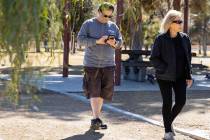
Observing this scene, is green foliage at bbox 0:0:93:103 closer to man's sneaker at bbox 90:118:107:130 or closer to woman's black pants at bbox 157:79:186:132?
woman's black pants at bbox 157:79:186:132

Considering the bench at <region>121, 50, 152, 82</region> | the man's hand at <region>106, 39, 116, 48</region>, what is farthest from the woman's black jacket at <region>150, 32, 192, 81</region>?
the bench at <region>121, 50, 152, 82</region>

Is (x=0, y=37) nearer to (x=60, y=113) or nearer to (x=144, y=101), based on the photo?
(x=60, y=113)

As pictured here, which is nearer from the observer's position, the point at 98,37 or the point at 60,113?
the point at 98,37

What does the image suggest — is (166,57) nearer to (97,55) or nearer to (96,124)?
(97,55)

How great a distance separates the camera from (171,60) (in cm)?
762

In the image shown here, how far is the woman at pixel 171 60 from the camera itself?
25.1 feet

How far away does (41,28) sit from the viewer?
8.99 ft

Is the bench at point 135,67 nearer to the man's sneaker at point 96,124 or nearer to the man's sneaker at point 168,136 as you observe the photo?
the man's sneaker at point 96,124

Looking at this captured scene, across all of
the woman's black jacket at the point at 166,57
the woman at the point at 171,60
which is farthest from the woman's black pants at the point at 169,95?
the woman's black jacket at the point at 166,57

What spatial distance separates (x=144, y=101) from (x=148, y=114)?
2.31 metres

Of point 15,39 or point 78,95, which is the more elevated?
point 15,39

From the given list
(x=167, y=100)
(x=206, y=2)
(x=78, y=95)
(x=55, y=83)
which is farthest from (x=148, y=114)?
(x=206, y=2)

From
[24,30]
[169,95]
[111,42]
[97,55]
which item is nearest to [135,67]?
[97,55]

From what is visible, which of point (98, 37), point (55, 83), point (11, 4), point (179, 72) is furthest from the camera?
point (55, 83)
